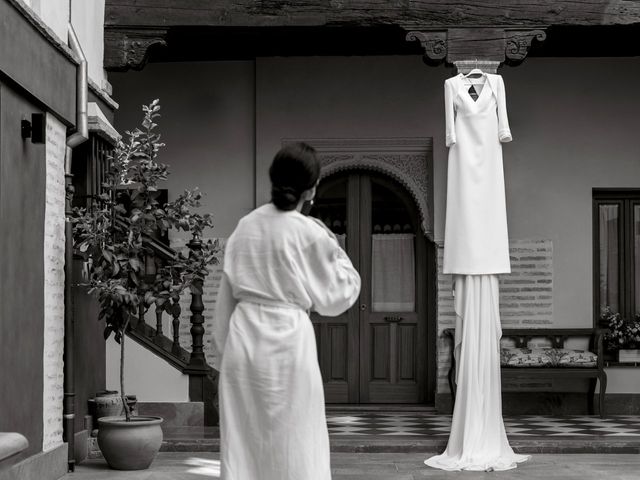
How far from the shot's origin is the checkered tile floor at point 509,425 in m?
9.34

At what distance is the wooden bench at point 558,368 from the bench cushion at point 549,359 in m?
0.03

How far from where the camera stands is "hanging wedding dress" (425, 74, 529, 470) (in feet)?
25.8

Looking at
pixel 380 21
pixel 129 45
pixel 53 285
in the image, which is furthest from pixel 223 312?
pixel 129 45

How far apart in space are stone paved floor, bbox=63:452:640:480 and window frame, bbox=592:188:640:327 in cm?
342

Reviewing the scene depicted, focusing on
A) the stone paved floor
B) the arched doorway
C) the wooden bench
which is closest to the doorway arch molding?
the arched doorway

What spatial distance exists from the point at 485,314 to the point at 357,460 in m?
1.41

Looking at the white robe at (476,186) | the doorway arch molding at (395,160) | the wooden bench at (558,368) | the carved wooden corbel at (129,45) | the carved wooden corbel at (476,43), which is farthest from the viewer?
the doorway arch molding at (395,160)

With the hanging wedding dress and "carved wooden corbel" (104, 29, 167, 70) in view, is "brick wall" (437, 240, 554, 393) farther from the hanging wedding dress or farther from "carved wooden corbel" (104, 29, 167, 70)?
"carved wooden corbel" (104, 29, 167, 70)

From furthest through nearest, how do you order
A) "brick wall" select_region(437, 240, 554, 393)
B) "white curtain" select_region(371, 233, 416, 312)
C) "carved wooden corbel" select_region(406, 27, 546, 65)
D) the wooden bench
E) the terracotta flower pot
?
1. "white curtain" select_region(371, 233, 416, 312)
2. "brick wall" select_region(437, 240, 554, 393)
3. the wooden bench
4. "carved wooden corbel" select_region(406, 27, 546, 65)
5. the terracotta flower pot

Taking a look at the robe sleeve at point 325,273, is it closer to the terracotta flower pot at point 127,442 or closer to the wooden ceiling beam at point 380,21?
the terracotta flower pot at point 127,442

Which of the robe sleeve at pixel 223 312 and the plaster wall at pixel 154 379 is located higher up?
the robe sleeve at pixel 223 312

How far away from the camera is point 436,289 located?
37.8 feet

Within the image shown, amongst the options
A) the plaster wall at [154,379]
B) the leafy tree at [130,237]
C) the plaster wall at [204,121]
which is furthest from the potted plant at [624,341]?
the leafy tree at [130,237]

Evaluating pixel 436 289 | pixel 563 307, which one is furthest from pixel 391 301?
pixel 563 307
